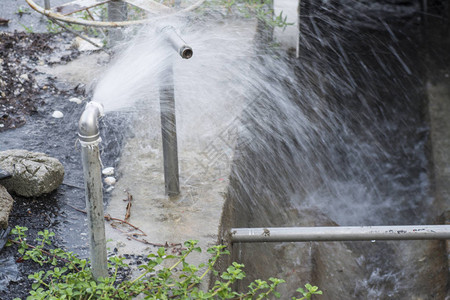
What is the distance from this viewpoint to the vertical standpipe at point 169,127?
3.12 meters

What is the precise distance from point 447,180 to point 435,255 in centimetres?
111

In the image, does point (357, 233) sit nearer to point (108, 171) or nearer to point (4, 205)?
point (108, 171)

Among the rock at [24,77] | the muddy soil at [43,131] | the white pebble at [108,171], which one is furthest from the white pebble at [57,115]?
the white pebble at [108,171]

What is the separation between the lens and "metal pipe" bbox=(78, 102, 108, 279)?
226 cm

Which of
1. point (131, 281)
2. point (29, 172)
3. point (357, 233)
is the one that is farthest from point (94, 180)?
point (357, 233)

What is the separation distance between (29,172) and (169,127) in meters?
0.81

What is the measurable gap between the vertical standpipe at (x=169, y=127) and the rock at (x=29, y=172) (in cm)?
61

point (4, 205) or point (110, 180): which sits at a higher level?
point (4, 205)

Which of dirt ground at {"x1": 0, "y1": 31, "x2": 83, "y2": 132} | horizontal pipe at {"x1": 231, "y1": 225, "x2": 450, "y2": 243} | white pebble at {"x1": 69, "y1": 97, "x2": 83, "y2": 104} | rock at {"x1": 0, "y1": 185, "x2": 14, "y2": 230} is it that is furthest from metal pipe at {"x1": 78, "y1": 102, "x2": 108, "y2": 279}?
white pebble at {"x1": 69, "y1": 97, "x2": 83, "y2": 104}

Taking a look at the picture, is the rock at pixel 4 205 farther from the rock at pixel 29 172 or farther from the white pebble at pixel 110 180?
the white pebble at pixel 110 180

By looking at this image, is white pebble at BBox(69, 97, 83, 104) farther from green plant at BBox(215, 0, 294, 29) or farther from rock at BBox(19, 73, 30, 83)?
green plant at BBox(215, 0, 294, 29)

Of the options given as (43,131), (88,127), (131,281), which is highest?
(88,127)

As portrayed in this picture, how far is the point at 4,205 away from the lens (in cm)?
300

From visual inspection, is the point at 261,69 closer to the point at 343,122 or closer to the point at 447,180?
the point at 343,122
